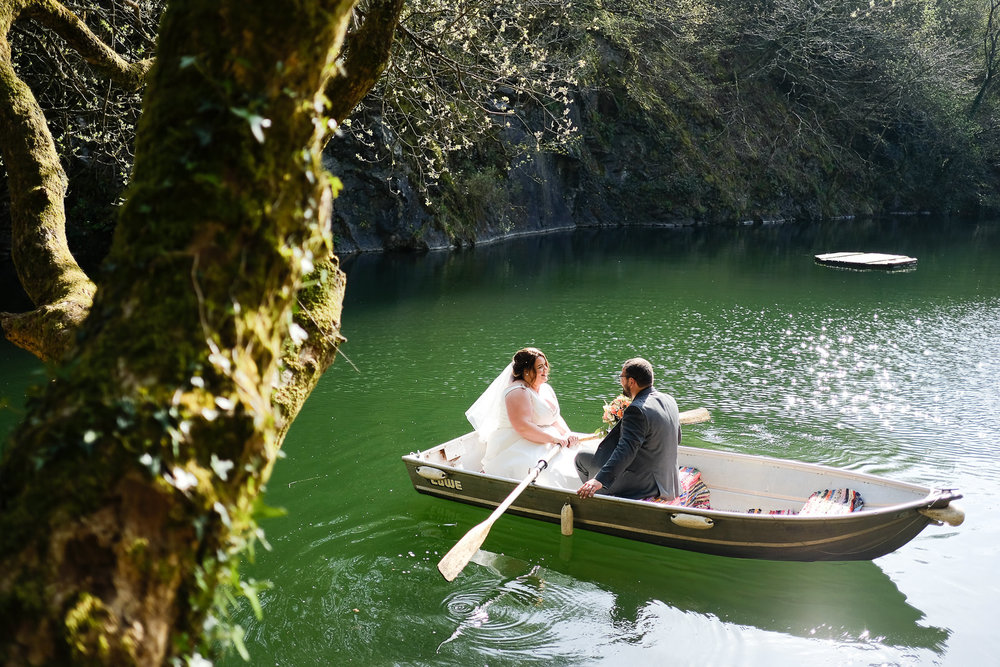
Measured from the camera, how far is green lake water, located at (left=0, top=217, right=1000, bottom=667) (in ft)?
17.3

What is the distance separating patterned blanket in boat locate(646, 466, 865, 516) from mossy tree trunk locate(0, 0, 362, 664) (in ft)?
15.5

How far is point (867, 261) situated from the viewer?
2214cm

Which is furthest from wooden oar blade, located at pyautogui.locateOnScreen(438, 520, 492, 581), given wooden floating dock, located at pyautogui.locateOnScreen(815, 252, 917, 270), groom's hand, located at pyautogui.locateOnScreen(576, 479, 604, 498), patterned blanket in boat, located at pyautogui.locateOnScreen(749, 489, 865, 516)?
wooden floating dock, located at pyautogui.locateOnScreen(815, 252, 917, 270)

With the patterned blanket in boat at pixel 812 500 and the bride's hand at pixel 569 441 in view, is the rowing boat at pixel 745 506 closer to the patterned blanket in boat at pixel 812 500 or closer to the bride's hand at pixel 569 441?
the patterned blanket in boat at pixel 812 500

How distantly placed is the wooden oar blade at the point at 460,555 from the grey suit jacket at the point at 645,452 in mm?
1259

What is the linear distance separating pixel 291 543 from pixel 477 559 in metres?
1.46

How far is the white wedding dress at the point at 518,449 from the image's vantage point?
6973 millimetres

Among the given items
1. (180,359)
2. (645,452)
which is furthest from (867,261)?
(180,359)

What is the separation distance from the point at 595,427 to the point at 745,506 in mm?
2537

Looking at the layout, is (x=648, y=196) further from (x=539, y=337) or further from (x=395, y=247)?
(x=539, y=337)

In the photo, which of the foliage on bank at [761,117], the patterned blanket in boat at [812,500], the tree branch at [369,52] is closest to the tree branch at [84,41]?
the tree branch at [369,52]

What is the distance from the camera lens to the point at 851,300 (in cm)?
1769

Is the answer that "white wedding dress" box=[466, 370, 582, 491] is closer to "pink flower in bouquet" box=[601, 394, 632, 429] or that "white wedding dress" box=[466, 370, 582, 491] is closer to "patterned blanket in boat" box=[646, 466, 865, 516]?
"pink flower in bouquet" box=[601, 394, 632, 429]

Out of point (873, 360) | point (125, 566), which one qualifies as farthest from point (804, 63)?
point (125, 566)
